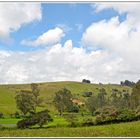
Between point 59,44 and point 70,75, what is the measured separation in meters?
0.60

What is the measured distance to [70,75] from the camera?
582 inches

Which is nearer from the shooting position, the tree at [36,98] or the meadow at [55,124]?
the meadow at [55,124]

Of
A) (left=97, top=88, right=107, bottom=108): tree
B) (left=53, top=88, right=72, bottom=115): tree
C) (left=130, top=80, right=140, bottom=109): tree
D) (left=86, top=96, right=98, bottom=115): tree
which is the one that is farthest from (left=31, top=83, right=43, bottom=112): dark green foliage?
(left=130, top=80, right=140, bottom=109): tree

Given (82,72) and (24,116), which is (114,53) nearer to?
(82,72)

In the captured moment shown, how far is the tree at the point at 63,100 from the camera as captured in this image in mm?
14881

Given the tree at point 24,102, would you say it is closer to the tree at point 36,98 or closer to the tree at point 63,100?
the tree at point 36,98

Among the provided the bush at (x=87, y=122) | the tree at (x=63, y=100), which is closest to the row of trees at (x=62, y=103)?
the tree at (x=63, y=100)

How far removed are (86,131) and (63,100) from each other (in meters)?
0.75

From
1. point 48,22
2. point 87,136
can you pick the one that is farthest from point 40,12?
point 87,136

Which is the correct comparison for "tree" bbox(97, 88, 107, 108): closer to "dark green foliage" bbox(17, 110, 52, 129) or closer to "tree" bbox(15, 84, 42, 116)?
"dark green foliage" bbox(17, 110, 52, 129)

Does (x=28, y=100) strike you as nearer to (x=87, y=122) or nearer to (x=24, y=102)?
(x=24, y=102)

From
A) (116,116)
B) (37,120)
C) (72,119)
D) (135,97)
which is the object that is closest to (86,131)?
(72,119)

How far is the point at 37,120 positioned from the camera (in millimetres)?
14875

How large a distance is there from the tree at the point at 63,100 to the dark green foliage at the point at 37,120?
9.7 inches
